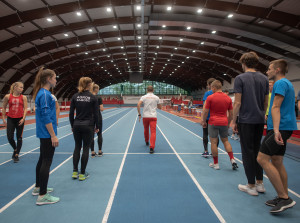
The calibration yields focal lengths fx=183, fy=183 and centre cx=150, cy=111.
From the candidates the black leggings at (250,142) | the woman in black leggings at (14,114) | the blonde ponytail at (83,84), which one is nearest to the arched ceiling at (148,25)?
the woman in black leggings at (14,114)

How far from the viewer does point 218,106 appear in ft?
12.5

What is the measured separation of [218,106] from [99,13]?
46.8ft

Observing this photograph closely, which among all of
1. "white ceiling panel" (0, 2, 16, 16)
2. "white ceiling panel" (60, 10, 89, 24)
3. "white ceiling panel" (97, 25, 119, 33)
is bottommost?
"white ceiling panel" (0, 2, 16, 16)

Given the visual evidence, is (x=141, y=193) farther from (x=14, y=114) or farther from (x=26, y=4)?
(x=26, y=4)

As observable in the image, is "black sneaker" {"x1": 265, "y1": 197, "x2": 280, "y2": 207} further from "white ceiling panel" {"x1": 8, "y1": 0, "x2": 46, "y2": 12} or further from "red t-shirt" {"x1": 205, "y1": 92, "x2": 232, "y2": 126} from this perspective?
"white ceiling panel" {"x1": 8, "y1": 0, "x2": 46, "y2": 12}

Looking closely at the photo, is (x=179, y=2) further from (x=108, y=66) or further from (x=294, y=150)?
(x=108, y=66)

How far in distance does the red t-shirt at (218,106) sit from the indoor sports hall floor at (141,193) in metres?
1.05

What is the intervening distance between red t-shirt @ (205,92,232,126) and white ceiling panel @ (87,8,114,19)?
44.7ft

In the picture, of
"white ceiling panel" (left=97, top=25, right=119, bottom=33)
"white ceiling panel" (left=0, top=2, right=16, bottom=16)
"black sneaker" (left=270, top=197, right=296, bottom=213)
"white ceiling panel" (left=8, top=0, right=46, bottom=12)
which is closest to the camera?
"black sneaker" (left=270, top=197, right=296, bottom=213)

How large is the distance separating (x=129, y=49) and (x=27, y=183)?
24468 mm

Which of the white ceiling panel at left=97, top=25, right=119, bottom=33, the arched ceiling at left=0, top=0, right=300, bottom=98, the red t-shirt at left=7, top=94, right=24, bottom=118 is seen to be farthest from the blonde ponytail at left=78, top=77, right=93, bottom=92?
the white ceiling panel at left=97, top=25, right=119, bottom=33

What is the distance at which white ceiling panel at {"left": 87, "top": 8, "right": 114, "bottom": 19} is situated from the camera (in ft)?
46.1

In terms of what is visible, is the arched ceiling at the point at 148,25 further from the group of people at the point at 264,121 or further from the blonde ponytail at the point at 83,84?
the group of people at the point at 264,121

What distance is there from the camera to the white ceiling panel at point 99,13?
14041 mm
